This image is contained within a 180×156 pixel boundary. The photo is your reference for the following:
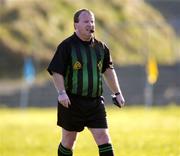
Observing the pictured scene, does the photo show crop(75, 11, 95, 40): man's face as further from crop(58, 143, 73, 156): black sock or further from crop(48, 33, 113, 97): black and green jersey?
crop(58, 143, 73, 156): black sock

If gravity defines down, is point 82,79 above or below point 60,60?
below

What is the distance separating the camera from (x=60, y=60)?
8227 mm

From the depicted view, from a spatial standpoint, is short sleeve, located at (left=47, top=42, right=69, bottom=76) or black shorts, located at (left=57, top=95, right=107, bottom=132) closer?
short sleeve, located at (left=47, top=42, right=69, bottom=76)

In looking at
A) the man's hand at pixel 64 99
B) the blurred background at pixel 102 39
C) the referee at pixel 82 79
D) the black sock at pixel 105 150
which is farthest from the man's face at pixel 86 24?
the blurred background at pixel 102 39

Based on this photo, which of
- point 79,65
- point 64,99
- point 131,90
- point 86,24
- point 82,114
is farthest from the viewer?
point 131,90

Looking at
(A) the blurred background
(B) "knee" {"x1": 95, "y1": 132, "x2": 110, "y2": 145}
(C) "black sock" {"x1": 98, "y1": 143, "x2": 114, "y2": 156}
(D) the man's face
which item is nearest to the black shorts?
(B) "knee" {"x1": 95, "y1": 132, "x2": 110, "y2": 145}

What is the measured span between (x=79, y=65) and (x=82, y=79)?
0.16 meters

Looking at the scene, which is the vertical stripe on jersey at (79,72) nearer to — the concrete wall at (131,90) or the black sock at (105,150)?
the black sock at (105,150)

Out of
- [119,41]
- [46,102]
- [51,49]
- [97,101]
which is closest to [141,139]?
[97,101]

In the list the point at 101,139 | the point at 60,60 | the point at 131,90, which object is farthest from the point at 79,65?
the point at 131,90

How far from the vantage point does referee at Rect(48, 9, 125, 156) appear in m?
8.23

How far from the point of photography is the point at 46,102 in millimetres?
45500

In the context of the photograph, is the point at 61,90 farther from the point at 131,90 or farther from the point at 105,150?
the point at 131,90

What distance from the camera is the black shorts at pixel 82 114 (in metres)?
8.38
